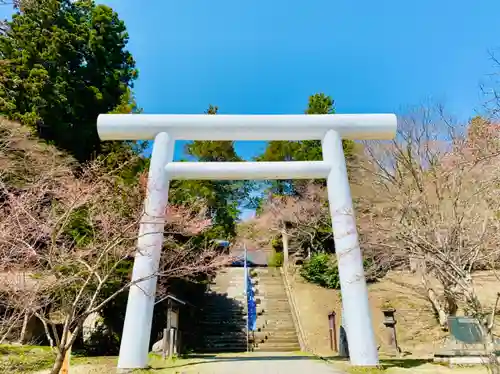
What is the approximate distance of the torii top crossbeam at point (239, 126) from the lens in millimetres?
9617

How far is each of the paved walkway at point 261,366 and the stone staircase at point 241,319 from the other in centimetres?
358

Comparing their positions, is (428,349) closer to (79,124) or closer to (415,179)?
(415,179)

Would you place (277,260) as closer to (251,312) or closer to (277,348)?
(251,312)

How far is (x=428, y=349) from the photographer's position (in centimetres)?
1209

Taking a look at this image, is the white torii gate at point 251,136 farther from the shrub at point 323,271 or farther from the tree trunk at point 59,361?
the shrub at point 323,271

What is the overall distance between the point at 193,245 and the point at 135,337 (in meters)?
4.51

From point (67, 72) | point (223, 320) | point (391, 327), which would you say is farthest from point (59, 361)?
point (67, 72)

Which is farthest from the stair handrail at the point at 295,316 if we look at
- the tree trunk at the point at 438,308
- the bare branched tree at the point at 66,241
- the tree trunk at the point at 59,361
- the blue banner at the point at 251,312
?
the tree trunk at the point at 59,361

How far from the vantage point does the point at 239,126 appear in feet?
31.6

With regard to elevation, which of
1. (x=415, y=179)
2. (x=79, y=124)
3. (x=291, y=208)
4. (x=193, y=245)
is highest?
(x=79, y=124)

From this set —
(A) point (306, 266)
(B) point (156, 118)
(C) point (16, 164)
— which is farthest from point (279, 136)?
(A) point (306, 266)

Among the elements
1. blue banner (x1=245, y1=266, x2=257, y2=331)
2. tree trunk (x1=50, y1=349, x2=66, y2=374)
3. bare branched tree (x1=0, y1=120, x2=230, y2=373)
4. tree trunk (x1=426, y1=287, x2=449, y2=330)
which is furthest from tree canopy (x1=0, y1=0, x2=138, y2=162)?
tree trunk (x1=426, y1=287, x2=449, y2=330)

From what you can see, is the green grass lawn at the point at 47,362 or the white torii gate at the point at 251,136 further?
the white torii gate at the point at 251,136

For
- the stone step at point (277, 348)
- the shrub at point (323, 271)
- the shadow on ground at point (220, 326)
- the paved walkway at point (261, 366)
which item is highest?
the shrub at point (323, 271)
